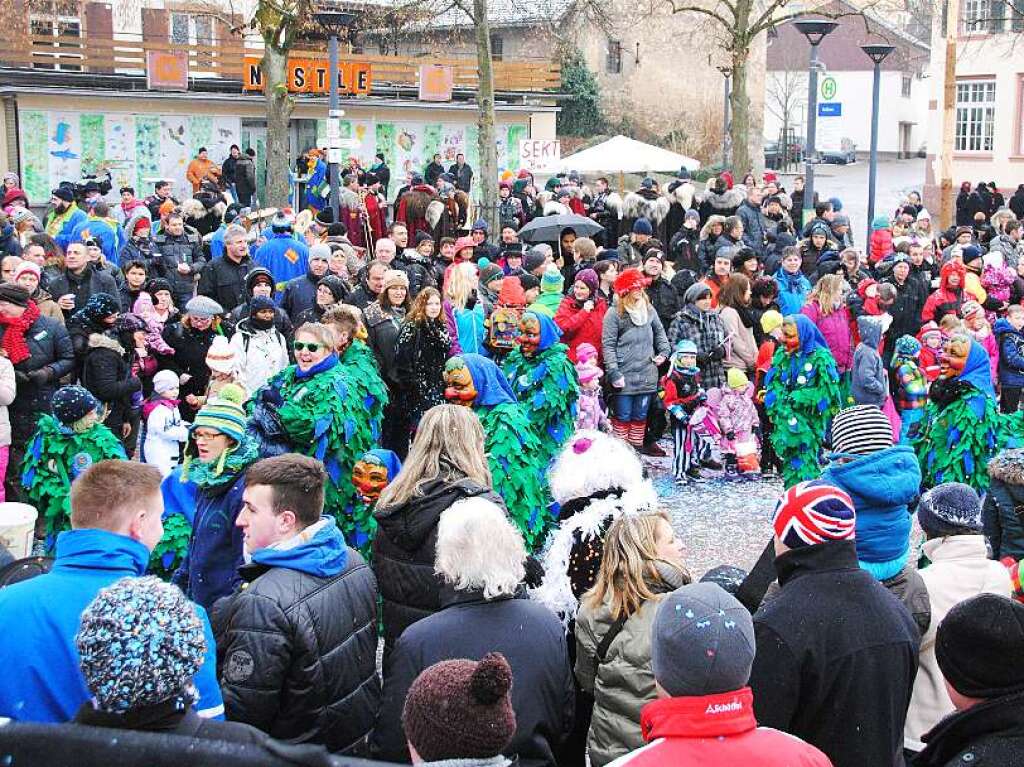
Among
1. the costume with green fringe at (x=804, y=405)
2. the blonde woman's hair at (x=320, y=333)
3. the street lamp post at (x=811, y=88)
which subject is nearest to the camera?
the blonde woman's hair at (x=320, y=333)

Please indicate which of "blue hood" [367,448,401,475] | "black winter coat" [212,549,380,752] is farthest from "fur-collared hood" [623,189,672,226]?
"black winter coat" [212,549,380,752]

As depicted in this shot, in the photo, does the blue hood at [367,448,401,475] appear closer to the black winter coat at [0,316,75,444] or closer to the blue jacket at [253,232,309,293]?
the black winter coat at [0,316,75,444]

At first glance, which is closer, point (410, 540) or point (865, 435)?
point (410, 540)

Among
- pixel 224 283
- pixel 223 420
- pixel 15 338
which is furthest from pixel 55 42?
pixel 223 420

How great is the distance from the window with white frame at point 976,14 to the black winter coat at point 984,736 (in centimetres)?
3850

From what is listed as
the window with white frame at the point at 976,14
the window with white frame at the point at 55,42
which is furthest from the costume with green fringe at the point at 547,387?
the window with white frame at the point at 976,14

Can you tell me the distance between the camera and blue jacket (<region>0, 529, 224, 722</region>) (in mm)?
3383

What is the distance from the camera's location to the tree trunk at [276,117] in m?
23.0

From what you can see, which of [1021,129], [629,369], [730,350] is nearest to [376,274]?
[629,369]

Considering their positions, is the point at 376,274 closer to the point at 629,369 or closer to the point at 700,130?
the point at 629,369

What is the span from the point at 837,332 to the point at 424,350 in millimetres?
4104

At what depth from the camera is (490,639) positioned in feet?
12.5

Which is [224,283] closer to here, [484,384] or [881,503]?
[484,384]

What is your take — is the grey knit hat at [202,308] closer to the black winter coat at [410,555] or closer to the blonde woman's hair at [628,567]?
the black winter coat at [410,555]
